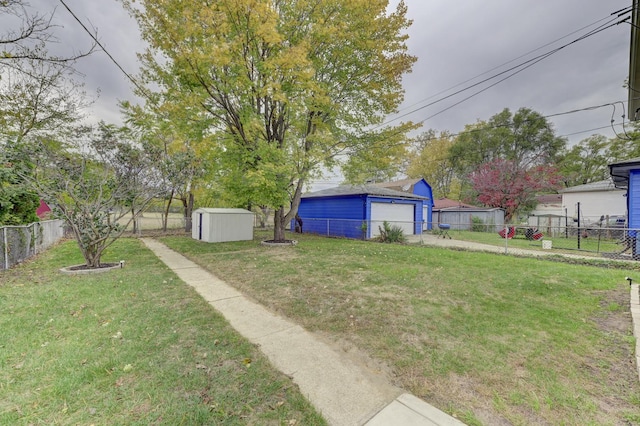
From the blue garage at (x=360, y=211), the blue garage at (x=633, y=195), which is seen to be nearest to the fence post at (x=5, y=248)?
the blue garage at (x=360, y=211)

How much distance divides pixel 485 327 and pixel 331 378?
2355mm

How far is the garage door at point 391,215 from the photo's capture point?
45.9 ft

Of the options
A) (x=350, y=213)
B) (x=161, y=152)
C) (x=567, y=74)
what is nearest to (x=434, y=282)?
(x=161, y=152)

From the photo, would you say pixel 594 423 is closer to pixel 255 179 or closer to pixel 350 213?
pixel 255 179

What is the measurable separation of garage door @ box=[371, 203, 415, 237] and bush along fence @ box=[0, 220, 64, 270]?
12.3 m

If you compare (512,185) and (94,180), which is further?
(512,185)

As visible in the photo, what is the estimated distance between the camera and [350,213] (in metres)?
14.7

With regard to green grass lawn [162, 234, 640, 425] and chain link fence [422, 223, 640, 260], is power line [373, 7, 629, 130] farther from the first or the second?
green grass lawn [162, 234, 640, 425]

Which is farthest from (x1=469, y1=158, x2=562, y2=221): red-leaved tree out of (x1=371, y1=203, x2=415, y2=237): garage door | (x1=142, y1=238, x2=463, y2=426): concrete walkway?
(x1=142, y1=238, x2=463, y2=426): concrete walkway

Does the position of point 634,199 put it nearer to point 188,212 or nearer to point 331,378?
point 331,378

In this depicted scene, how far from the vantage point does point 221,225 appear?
12273mm

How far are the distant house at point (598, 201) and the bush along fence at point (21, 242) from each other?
24966mm

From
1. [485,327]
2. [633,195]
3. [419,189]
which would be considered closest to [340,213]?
[419,189]

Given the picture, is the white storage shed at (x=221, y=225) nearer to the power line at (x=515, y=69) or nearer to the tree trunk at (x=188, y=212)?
the tree trunk at (x=188, y=212)
